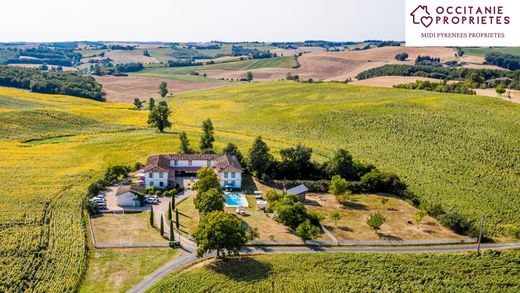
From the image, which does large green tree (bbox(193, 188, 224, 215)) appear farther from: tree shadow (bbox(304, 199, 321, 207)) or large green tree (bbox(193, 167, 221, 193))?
tree shadow (bbox(304, 199, 321, 207))

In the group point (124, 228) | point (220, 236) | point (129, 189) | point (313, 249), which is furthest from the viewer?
point (129, 189)

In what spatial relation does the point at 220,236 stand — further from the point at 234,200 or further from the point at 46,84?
the point at 46,84

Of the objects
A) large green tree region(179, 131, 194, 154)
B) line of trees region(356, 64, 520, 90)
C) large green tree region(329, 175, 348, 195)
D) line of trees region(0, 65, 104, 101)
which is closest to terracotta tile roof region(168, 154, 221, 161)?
large green tree region(179, 131, 194, 154)

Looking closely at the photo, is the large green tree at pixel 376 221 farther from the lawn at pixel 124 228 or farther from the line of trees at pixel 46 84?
the line of trees at pixel 46 84

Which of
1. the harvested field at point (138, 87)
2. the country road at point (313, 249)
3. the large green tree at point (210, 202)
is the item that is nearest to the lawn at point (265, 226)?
the country road at point (313, 249)

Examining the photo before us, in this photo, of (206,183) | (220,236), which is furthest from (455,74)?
(220,236)
